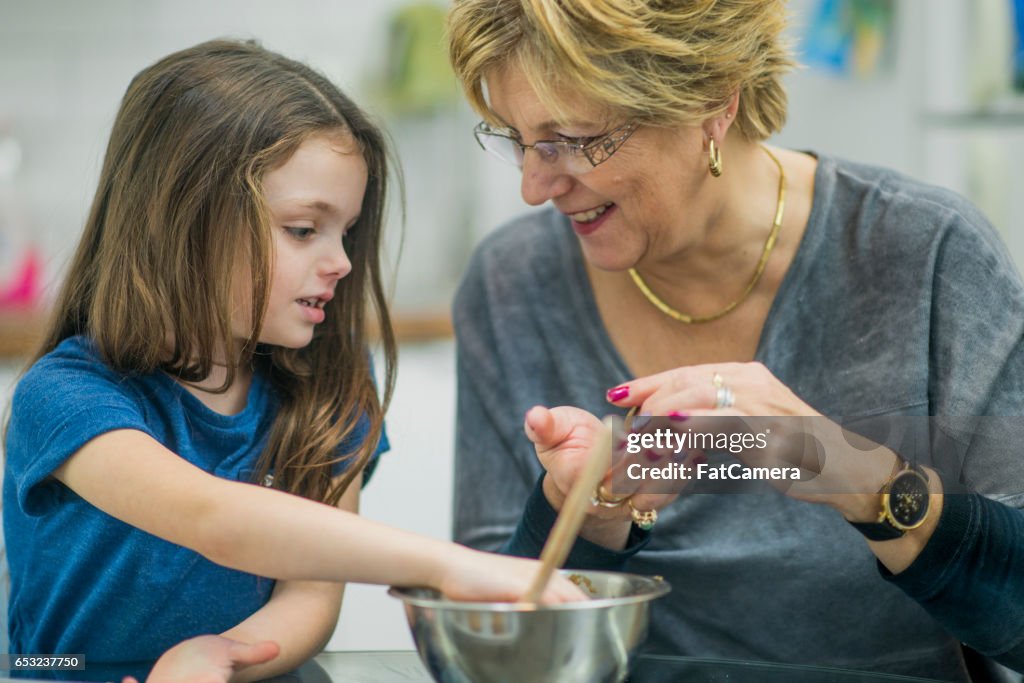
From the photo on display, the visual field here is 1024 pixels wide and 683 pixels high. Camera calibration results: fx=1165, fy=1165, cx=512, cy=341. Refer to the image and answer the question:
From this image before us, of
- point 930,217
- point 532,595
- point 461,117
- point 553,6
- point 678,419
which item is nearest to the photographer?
point 532,595

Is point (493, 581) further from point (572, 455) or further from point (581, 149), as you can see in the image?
point (581, 149)

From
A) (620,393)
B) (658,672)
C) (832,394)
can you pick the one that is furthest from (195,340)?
(832,394)

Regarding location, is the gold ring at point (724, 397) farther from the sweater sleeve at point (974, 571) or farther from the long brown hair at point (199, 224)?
the long brown hair at point (199, 224)

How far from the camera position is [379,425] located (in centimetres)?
138

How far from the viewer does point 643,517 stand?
1.21m

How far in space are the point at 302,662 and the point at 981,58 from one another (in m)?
2.18

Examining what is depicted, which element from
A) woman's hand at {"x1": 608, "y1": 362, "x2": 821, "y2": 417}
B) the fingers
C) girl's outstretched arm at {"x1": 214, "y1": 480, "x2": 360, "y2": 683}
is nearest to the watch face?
woman's hand at {"x1": 608, "y1": 362, "x2": 821, "y2": 417}

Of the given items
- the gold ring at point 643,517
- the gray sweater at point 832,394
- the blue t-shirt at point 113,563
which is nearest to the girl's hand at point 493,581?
the gold ring at point 643,517

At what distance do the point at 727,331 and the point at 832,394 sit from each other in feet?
0.51

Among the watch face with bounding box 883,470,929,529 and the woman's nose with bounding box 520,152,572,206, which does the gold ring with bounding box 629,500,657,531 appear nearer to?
the watch face with bounding box 883,470,929,529

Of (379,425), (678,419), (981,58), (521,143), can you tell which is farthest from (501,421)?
(981,58)

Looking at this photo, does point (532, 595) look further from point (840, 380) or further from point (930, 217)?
point (930, 217)

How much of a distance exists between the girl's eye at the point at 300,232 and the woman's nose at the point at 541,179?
235mm

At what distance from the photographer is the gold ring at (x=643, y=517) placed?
1.19 m
